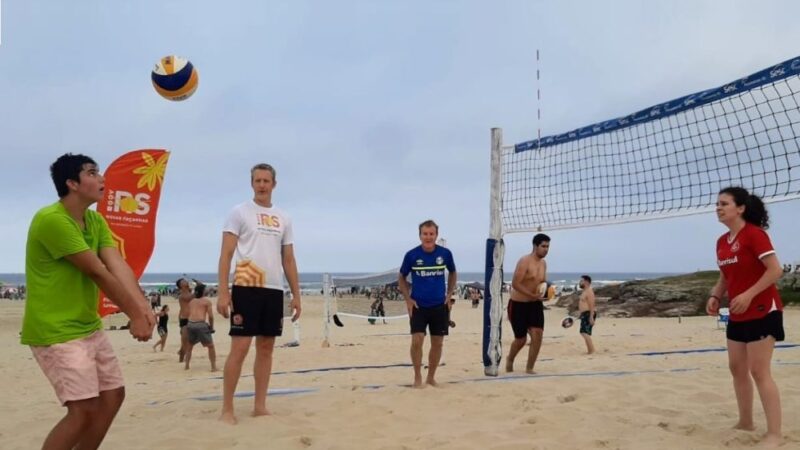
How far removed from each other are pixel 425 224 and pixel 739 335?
2835 mm

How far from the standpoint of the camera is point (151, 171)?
26.6 ft

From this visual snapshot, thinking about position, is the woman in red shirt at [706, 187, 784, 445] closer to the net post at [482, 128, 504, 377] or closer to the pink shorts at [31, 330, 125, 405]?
the net post at [482, 128, 504, 377]

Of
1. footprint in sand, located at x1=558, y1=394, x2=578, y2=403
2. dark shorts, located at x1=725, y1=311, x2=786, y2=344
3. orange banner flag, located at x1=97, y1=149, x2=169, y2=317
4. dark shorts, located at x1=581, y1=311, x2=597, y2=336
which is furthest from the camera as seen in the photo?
dark shorts, located at x1=581, y1=311, x2=597, y2=336

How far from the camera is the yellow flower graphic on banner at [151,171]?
802 centimetres

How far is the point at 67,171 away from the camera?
285 centimetres

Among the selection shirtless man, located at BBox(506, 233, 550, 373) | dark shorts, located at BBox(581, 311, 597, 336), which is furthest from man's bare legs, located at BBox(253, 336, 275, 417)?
dark shorts, located at BBox(581, 311, 597, 336)

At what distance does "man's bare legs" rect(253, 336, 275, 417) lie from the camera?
4.23 m

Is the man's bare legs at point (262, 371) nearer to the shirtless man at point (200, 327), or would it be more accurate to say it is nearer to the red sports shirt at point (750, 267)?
the red sports shirt at point (750, 267)

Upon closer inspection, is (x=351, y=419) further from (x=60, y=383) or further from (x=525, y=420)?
(x=60, y=383)

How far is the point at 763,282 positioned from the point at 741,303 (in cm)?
15

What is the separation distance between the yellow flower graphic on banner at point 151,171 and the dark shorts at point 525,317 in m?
4.70

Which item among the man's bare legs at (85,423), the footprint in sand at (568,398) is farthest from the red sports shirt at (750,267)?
the man's bare legs at (85,423)

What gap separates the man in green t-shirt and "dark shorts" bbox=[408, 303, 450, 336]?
3002 millimetres

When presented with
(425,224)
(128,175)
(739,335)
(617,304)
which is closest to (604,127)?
(425,224)
